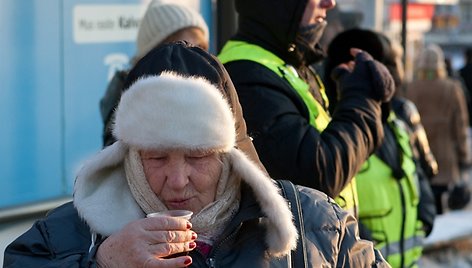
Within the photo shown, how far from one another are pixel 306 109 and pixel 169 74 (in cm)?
105

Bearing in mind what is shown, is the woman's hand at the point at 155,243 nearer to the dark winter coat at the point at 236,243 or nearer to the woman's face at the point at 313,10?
the dark winter coat at the point at 236,243

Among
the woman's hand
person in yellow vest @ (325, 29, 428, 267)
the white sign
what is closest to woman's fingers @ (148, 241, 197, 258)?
the woman's hand

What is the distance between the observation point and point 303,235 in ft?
7.64

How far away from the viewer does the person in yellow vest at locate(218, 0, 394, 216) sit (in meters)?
3.12

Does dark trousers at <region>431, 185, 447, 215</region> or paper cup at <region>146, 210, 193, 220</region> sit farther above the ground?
paper cup at <region>146, 210, 193, 220</region>

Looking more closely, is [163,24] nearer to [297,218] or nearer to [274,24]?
[274,24]

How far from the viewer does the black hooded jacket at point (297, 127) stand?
10.2ft

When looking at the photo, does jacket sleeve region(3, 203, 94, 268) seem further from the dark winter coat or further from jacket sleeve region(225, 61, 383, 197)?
jacket sleeve region(225, 61, 383, 197)

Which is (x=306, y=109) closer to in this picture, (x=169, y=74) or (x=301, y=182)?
(x=301, y=182)

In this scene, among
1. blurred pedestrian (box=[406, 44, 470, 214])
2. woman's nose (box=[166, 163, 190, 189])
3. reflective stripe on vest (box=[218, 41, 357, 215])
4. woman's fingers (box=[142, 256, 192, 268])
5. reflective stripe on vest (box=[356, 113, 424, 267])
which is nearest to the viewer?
woman's fingers (box=[142, 256, 192, 268])

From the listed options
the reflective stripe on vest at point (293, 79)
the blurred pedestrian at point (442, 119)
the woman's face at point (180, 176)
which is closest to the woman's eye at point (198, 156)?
the woman's face at point (180, 176)

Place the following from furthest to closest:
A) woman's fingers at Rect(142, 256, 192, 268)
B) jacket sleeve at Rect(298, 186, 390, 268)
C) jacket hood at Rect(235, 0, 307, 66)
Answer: jacket hood at Rect(235, 0, 307, 66) < jacket sleeve at Rect(298, 186, 390, 268) < woman's fingers at Rect(142, 256, 192, 268)

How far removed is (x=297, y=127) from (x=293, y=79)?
240 millimetres

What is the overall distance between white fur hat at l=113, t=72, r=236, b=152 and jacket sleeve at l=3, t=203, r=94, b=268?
226 millimetres
